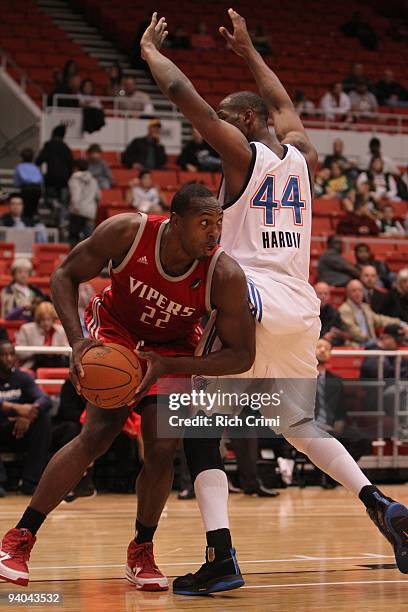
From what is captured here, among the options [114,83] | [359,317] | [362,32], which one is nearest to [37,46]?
[114,83]

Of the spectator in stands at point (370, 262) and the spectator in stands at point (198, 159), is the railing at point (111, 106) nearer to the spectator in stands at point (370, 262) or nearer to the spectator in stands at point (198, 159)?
the spectator in stands at point (198, 159)

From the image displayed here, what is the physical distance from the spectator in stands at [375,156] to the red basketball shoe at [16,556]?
13894mm

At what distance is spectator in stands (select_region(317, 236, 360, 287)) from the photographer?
12.5m

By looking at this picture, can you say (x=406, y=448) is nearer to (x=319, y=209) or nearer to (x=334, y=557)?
(x=334, y=557)

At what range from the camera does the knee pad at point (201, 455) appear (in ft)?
14.4

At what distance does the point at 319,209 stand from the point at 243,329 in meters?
11.9

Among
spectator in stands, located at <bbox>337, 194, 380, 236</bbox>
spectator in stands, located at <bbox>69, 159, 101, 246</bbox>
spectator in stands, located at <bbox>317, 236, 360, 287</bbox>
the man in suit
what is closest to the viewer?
the man in suit

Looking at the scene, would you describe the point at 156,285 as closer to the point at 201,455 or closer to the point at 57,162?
the point at 201,455

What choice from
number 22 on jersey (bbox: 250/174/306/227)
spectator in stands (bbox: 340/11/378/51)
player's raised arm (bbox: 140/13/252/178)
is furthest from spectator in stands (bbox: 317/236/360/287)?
spectator in stands (bbox: 340/11/378/51)

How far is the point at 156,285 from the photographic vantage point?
13.9 feet

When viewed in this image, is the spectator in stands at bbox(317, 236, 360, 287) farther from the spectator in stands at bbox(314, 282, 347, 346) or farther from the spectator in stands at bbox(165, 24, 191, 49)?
the spectator in stands at bbox(165, 24, 191, 49)

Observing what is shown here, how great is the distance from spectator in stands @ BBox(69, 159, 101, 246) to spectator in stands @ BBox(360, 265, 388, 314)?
135 inches

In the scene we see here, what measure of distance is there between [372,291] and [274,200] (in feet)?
25.5

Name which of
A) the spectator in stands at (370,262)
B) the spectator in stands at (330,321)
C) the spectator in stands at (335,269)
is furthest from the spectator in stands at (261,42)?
the spectator in stands at (330,321)
